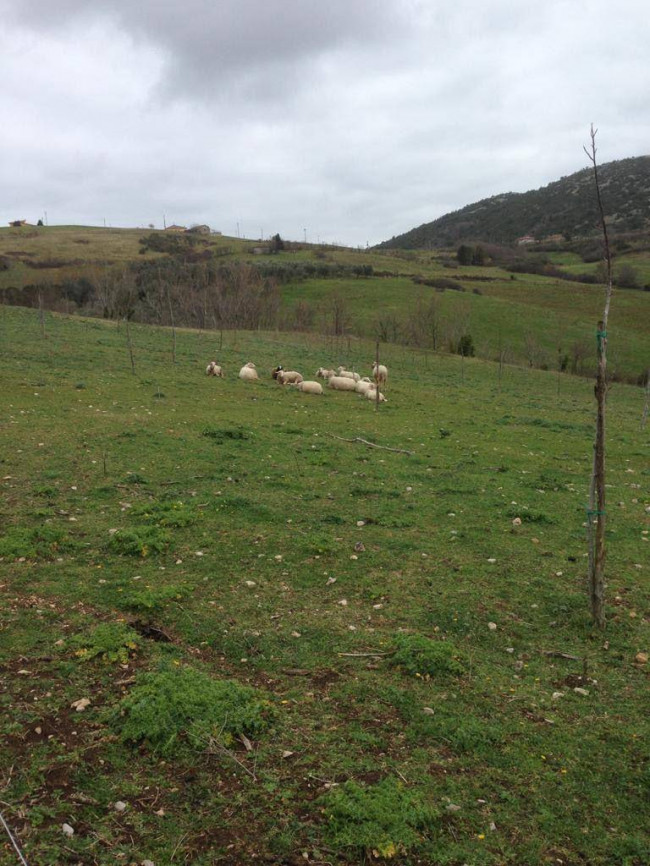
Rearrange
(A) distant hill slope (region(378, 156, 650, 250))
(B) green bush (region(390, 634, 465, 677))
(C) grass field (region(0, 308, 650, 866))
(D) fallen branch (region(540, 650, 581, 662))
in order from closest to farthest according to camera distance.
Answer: (C) grass field (region(0, 308, 650, 866)) < (B) green bush (region(390, 634, 465, 677)) < (D) fallen branch (region(540, 650, 581, 662)) < (A) distant hill slope (region(378, 156, 650, 250))

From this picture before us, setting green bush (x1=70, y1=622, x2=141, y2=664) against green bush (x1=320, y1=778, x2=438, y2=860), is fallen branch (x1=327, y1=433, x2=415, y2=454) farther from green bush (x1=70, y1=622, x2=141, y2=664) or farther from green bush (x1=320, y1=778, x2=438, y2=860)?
green bush (x1=320, y1=778, x2=438, y2=860)

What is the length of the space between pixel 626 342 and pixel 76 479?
7307 centimetres

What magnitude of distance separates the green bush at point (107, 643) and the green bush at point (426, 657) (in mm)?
2807

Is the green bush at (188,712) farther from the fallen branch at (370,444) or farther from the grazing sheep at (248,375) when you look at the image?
the grazing sheep at (248,375)

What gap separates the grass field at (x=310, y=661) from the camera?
417 cm

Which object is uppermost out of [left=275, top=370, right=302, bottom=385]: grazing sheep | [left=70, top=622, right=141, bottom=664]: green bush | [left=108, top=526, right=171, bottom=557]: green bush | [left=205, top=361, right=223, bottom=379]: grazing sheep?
[left=205, top=361, right=223, bottom=379]: grazing sheep

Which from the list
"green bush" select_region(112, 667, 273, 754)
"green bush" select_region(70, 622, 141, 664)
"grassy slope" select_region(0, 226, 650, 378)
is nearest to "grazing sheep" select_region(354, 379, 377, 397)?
"green bush" select_region(70, 622, 141, 664)

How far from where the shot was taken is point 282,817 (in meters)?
4.21

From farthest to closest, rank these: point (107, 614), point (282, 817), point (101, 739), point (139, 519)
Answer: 1. point (139, 519)
2. point (107, 614)
3. point (101, 739)
4. point (282, 817)

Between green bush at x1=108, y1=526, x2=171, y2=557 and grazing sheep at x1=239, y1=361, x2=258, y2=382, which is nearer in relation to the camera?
green bush at x1=108, y1=526, x2=171, y2=557

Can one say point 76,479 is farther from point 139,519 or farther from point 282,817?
point 282,817

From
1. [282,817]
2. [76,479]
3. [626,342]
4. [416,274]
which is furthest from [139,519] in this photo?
[416,274]

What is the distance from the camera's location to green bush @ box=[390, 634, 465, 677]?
6.13 m

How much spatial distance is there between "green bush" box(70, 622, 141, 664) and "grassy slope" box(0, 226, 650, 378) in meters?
47.9
